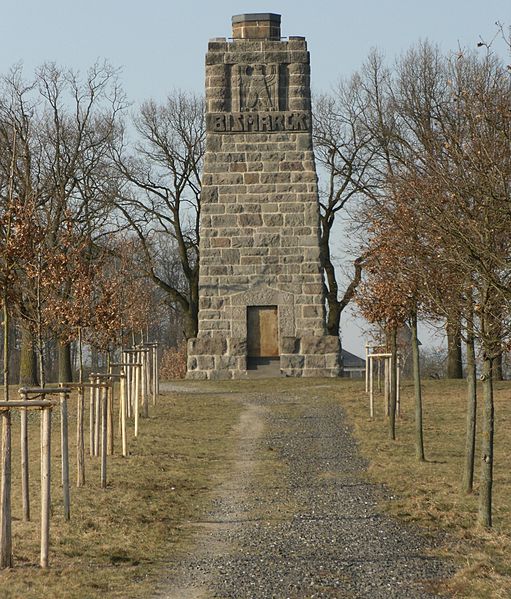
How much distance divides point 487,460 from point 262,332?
2361cm

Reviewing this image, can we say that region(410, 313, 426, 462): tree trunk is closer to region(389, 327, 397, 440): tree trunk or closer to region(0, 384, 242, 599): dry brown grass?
region(389, 327, 397, 440): tree trunk

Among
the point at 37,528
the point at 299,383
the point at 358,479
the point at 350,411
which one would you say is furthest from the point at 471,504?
the point at 299,383

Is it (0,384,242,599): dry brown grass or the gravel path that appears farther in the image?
(0,384,242,599): dry brown grass

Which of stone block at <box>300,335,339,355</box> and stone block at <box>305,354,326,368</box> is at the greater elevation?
stone block at <box>300,335,339,355</box>

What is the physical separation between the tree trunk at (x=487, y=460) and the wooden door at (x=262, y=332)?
74.7 feet

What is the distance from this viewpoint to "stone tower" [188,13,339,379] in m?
36.7

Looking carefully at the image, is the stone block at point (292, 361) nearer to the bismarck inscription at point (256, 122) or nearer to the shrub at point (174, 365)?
the bismarck inscription at point (256, 122)

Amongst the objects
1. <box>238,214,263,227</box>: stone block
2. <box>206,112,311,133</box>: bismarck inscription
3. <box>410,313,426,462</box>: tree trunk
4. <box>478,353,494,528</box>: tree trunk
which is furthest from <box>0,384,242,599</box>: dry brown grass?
<box>206,112,311,133</box>: bismarck inscription

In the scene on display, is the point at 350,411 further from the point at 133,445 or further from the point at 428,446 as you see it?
the point at 133,445

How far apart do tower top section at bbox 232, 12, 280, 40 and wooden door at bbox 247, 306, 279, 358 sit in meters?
8.75

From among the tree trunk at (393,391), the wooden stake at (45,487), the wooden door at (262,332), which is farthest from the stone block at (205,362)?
the wooden stake at (45,487)

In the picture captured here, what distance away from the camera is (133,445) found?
20.9 metres

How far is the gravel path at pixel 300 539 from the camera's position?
1027cm

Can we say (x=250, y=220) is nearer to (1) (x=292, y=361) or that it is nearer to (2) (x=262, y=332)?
(2) (x=262, y=332)
